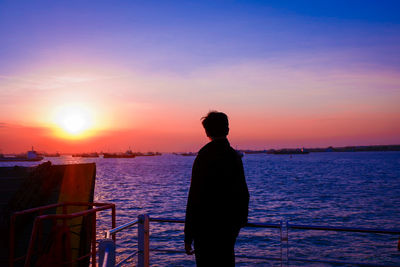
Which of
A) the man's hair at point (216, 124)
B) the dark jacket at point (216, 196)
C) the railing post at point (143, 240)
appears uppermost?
the man's hair at point (216, 124)

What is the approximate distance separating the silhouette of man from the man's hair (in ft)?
0.35

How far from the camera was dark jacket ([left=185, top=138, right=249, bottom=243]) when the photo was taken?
9.39 feet

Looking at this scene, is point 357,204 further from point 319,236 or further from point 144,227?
point 144,227

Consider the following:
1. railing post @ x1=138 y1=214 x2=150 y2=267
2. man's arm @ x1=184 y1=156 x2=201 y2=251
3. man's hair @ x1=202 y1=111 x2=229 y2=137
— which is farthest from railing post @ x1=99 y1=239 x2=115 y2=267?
railing post @ x1=138 y1=214 x2=150 y2=267

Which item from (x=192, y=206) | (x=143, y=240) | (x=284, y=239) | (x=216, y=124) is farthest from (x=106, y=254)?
(x=284, y=239)

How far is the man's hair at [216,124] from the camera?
2994 mm

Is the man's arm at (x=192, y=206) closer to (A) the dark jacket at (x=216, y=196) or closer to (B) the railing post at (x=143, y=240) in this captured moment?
(A) the dark jacket at (x=216, y=196)

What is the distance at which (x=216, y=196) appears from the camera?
2.87 metres

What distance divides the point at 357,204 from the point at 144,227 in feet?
103

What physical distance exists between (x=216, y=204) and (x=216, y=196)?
0.21 ft

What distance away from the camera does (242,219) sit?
2906 mm

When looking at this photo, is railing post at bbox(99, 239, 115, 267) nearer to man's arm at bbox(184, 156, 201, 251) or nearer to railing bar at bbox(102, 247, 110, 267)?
railing bar at bbox(102, 247, 110, 267)

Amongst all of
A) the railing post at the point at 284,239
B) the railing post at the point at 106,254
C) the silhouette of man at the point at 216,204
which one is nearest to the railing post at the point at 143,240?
the silhouette of man at the point at 216,204

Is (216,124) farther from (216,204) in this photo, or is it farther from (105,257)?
(105,257)
